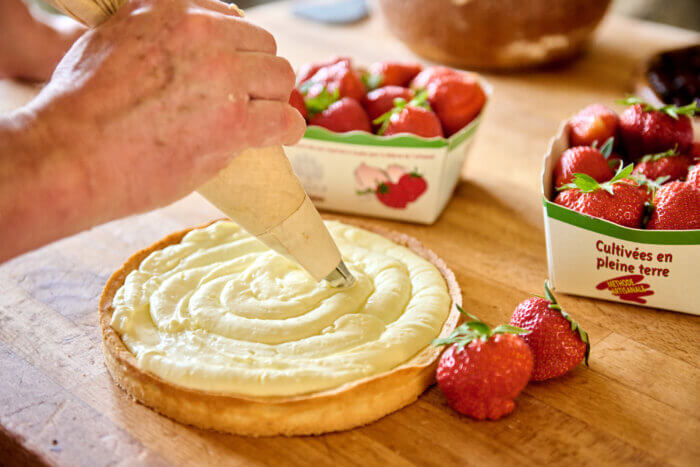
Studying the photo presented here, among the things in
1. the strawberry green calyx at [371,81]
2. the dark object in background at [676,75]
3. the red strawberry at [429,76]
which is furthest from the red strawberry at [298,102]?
the dark object in background at [676,75]

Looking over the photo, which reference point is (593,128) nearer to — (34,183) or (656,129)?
(656,129)

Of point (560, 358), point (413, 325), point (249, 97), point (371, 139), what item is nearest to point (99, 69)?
point (249, 97)

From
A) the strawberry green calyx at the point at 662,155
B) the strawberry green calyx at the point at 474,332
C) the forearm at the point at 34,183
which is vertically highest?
the forearm at the point at 34,183

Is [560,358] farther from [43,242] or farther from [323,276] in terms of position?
[43,242]

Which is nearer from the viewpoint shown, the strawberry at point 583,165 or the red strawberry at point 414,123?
the strawberry at point 583,165

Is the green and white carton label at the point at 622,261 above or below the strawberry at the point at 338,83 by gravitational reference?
below

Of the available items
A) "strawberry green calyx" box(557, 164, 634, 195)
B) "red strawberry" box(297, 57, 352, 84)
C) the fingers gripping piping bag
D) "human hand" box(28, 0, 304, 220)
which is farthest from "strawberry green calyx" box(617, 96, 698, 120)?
"human hand" box(28, 0, 304, 220)

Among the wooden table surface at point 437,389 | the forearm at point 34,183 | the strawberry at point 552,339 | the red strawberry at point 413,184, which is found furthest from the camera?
the red strawberry at point 413,184

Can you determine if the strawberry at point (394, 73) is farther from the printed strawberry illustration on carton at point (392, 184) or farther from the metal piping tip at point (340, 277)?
the metal piping tip at point (340, 277)

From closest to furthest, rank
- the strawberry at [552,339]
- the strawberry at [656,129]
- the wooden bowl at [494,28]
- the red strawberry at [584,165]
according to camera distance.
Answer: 1. the strawberry at [552,339]
2. the red strawberry at [584,165]
3. the strawberry at [656,129]
4. the wooden bowl at [494,28]
